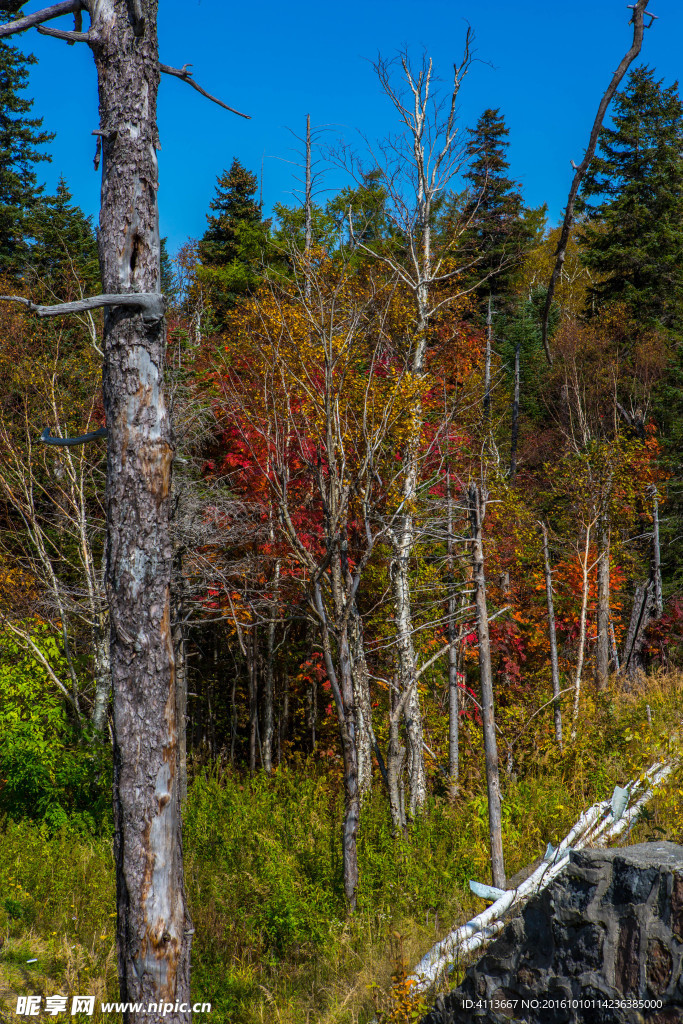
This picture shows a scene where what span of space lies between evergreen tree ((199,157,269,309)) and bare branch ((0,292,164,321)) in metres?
22.4

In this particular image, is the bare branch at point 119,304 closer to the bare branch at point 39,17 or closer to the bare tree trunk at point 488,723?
the bare branch at point 39,17

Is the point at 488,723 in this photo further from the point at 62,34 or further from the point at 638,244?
the point at 638,244

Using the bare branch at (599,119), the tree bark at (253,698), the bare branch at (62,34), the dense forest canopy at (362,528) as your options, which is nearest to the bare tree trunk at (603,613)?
the dense forest canopy at (362,528)

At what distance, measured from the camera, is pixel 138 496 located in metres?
3.46

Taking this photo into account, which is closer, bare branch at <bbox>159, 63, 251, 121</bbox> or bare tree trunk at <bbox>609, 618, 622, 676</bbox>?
Result: bare branch at <bbox>159, 63, 251, 121</bbox>

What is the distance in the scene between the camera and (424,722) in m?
12.7

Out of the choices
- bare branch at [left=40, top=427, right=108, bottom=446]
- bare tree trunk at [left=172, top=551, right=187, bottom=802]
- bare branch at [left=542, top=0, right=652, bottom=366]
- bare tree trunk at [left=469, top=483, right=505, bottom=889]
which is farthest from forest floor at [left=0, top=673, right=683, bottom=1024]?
bare branch at [left=542, top=0, right=652, bottom=366]

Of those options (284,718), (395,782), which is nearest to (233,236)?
(284,718)

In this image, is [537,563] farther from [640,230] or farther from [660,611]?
[640,230]

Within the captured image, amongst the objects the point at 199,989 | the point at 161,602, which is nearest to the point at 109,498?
the point at 161,602

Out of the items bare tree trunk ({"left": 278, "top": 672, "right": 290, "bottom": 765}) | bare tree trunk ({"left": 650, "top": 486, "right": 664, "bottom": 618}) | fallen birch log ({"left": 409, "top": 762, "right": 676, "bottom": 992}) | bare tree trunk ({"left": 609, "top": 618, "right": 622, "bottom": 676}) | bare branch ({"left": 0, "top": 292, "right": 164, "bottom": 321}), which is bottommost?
bare tree trunk ({"left": 278, "top": 672, "right": 290, "bottom": 765})

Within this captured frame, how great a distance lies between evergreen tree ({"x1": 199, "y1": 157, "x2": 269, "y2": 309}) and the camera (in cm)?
2495

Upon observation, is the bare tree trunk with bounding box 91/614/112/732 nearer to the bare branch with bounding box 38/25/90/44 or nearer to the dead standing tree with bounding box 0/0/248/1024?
the dead standing tree with bounding box 0/0/248/1024

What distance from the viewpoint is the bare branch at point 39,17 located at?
3139 mm
